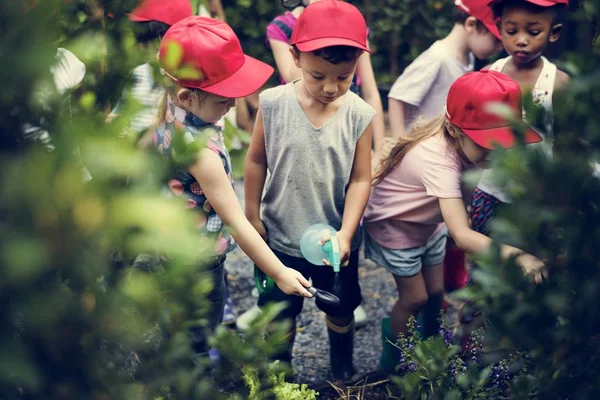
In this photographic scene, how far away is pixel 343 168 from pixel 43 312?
1969mm

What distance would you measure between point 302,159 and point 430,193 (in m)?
0.52

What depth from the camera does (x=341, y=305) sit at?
3.11m

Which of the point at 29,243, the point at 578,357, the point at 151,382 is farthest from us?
the point at 578,357

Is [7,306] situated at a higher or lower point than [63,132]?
lower

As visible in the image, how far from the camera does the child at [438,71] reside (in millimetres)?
3480

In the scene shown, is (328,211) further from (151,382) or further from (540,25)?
(151,382)

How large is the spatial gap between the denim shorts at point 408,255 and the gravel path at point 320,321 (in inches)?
23.3

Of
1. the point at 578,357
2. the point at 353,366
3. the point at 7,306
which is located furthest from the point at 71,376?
the point at 353,366

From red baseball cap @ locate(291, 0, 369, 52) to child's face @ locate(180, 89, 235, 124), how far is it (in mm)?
377

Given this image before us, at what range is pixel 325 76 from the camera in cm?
265

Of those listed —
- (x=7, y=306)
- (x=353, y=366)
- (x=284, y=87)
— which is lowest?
(x=353, y=366)

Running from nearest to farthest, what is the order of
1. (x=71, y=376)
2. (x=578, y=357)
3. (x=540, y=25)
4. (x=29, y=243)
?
(x=29, y=243), (x=71, y=376), (x=578, y=357), (x=540, y=25)

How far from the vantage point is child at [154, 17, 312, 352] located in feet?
7.99

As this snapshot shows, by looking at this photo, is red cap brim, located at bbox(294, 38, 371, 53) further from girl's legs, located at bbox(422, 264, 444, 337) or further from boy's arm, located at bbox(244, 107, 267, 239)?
girl's legs, located at bbox(422, 264, 444, 337)
